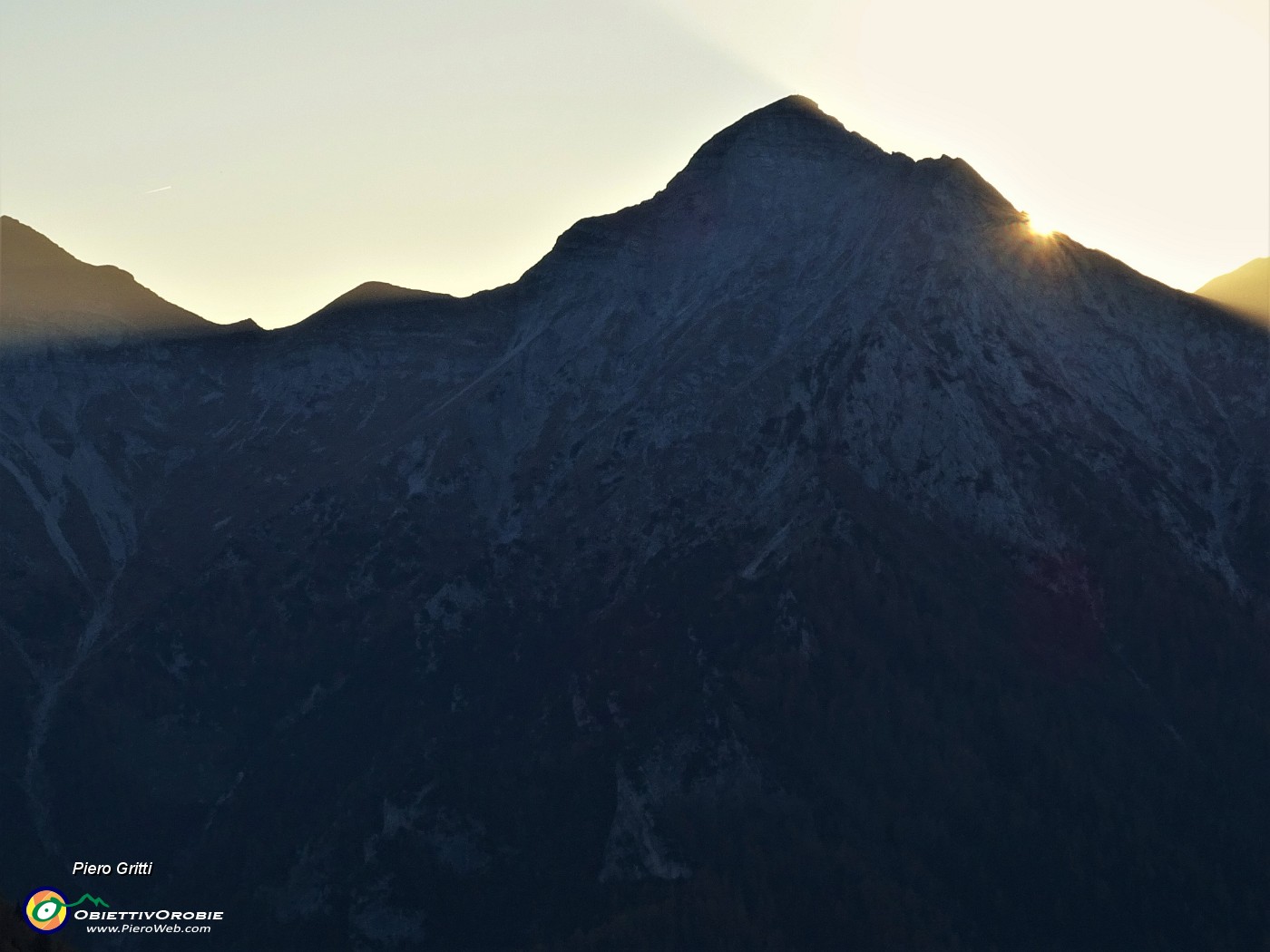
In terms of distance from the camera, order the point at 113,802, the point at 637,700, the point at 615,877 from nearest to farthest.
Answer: the point at 615,877
the point at 637,700
the point at 113,802

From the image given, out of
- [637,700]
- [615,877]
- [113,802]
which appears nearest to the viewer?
[615,877]

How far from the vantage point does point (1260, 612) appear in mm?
186500

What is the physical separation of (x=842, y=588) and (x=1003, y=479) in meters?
22.3

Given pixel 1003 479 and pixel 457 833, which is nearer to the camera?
pixel 457 833

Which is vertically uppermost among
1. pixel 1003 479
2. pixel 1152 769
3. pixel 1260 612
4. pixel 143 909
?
pixel 1003 479

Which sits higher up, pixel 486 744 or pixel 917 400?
pixel 917 400

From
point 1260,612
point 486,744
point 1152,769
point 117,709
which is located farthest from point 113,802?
point 1260,612

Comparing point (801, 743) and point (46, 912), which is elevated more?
point (46, 912)

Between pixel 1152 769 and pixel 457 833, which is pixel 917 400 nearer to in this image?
pixel 1152 769

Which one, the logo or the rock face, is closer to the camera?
the logo

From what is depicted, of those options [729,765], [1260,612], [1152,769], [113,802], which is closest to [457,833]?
[729,765]

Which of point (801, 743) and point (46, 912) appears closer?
point (46, 912)

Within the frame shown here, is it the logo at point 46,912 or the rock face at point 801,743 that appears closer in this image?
the logo at point 46,912

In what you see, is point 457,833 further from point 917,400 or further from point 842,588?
point 917,400
